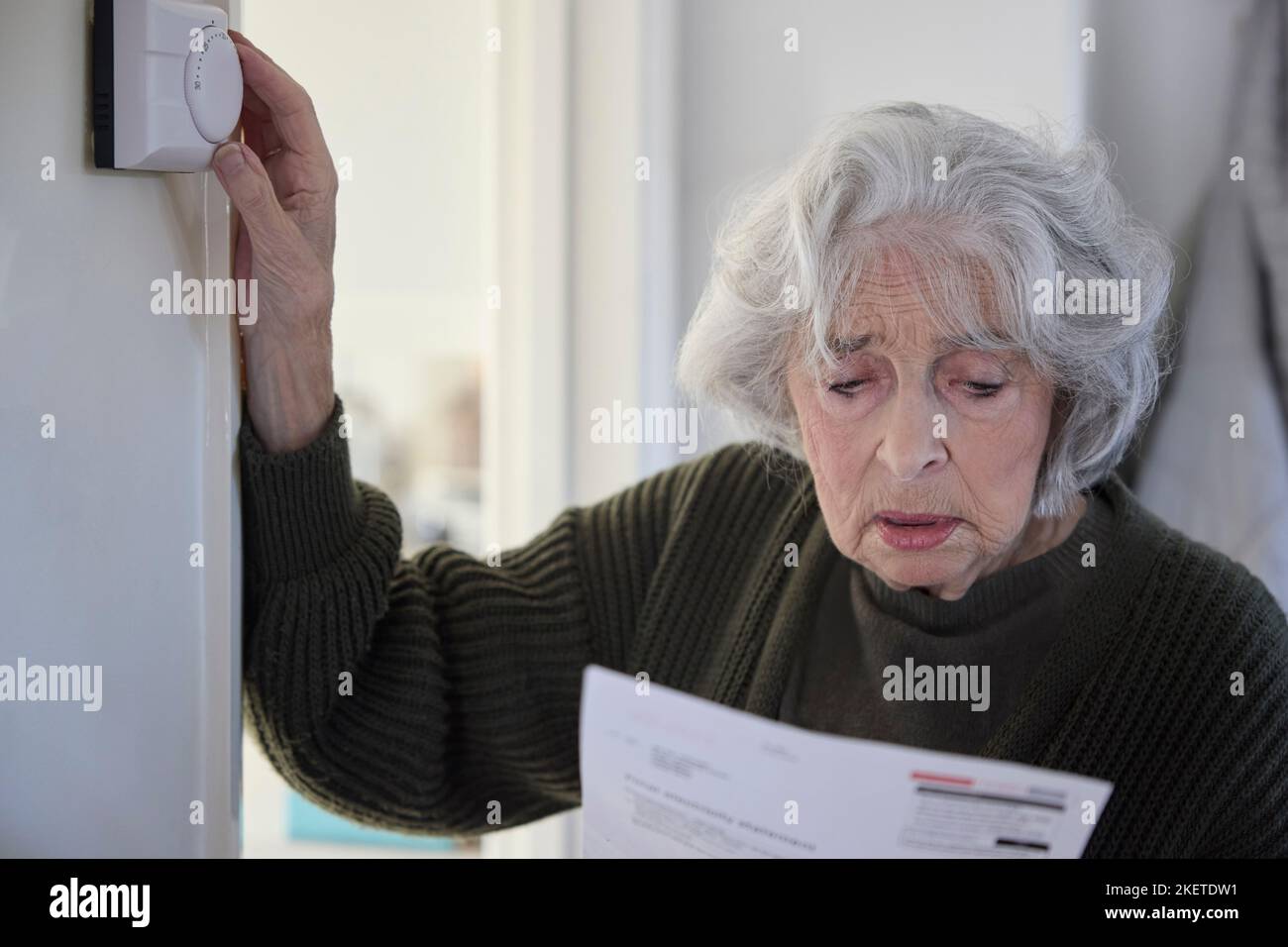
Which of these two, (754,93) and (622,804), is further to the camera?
(754,93)

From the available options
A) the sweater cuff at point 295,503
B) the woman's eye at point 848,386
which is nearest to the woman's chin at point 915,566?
the woman's eye at point 848,386

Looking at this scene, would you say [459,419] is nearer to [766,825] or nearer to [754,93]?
[754,93]

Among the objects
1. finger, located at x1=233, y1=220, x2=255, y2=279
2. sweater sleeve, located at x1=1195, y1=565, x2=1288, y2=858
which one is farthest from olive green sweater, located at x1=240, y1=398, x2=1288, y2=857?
finger, located at x1=233, y1=220, x2=255, y2=279

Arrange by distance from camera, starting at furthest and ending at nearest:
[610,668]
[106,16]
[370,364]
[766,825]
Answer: [370,364] → [610,668] → [766,825] → [106,16]

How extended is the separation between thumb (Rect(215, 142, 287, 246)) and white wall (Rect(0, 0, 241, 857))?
0.02 meters

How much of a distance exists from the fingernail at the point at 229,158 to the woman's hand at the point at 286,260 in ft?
0.09

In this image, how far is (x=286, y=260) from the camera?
656 millimetres

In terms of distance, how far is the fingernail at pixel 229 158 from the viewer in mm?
597

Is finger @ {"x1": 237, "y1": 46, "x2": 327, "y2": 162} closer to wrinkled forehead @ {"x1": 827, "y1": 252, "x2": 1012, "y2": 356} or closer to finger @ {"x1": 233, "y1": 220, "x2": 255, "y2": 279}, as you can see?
finger @ {"x1": 233, "y1": 220, "x2": 255, "y2": 279}

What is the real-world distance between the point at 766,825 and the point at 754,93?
53 cm

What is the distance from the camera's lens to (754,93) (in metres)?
0.87

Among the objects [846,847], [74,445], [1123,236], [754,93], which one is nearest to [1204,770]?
[846,847]

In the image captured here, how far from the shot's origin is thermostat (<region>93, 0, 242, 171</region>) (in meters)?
0.55

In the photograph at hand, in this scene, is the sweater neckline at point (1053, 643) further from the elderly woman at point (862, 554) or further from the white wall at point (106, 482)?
the white wall at point (106, 482)
